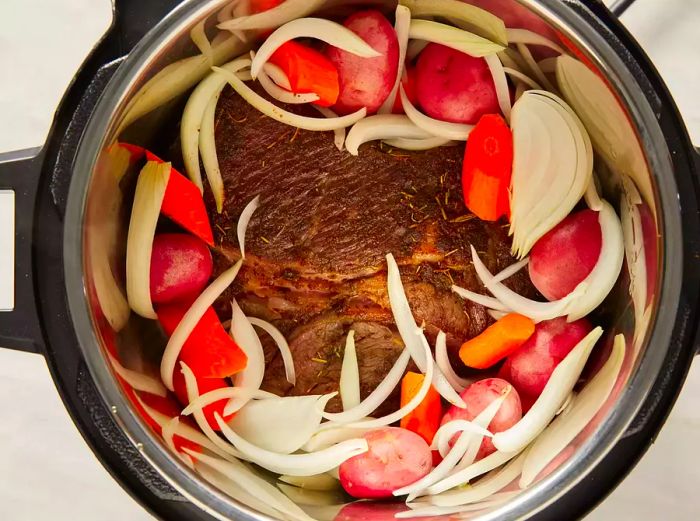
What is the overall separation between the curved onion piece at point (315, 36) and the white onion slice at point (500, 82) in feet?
0.65

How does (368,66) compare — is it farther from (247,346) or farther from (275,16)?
(247,346)

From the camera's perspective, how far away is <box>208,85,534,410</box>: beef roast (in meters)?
1.27

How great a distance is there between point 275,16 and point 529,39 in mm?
413

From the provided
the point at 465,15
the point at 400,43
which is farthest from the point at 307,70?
the point at 465,15

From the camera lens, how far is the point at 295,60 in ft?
3.95

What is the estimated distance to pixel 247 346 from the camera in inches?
50.2

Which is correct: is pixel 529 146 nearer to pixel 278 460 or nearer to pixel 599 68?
pixel 599 68

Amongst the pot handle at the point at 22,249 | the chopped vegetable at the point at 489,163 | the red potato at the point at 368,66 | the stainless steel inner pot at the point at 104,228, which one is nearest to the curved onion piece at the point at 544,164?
the chopped vegetable at the point at 489,163

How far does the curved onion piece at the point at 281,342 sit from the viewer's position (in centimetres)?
129

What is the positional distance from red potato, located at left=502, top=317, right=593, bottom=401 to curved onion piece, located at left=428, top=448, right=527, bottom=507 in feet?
0.42

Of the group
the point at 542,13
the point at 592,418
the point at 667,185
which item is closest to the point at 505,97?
the point at 542,13

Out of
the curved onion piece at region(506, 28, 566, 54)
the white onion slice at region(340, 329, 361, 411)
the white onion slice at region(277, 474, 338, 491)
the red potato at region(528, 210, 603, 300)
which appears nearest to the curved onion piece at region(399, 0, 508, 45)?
the curved onion piece at region(506, 28, 566, 54)

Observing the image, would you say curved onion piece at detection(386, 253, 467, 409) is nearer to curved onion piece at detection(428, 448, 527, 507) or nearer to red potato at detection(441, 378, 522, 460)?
red potato at detection(441, 378, 522, 460)

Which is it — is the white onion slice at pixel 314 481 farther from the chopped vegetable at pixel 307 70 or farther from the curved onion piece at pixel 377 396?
the chopped vegetable at pixel 307 70
